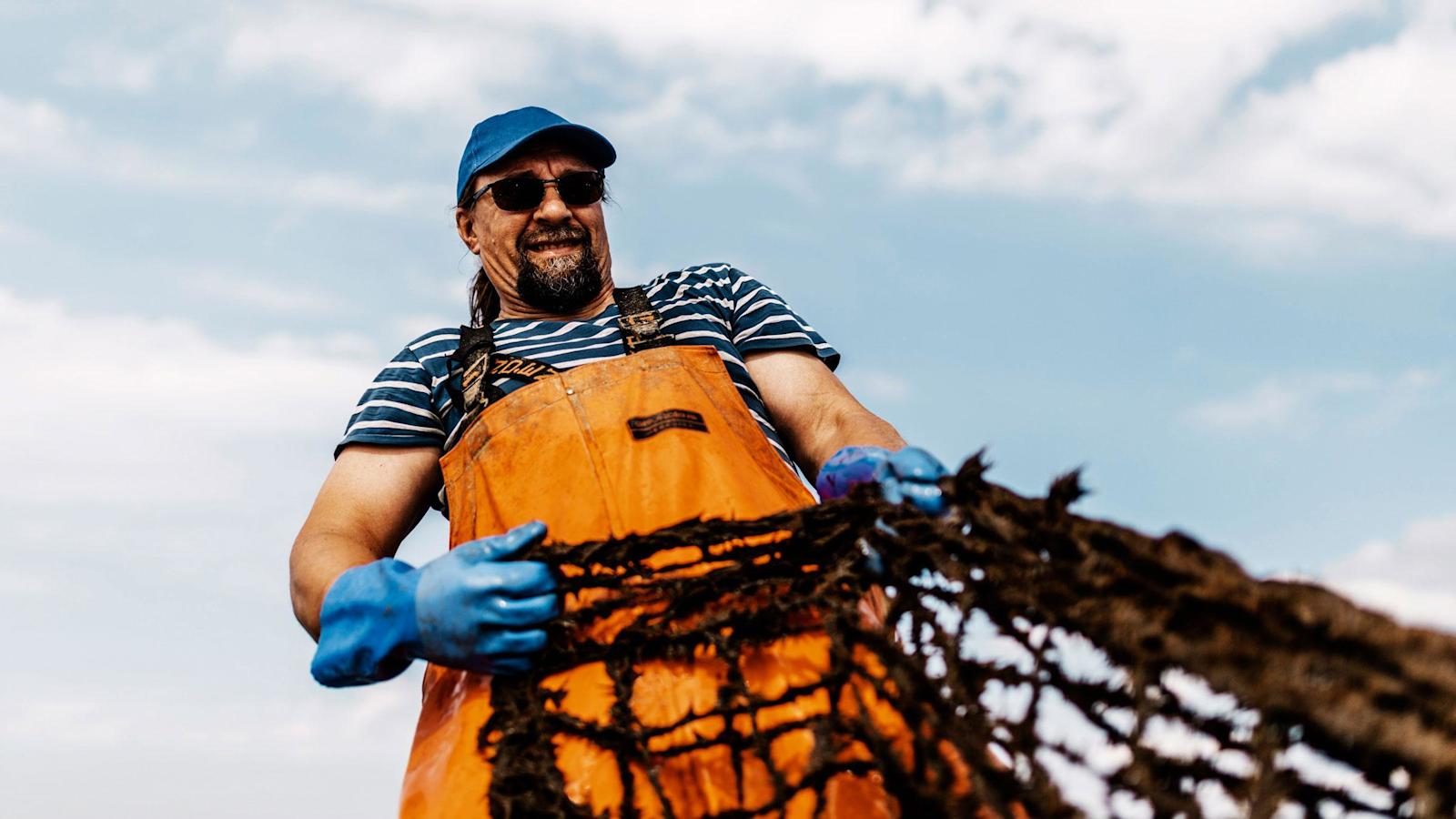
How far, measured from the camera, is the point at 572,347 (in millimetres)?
3691

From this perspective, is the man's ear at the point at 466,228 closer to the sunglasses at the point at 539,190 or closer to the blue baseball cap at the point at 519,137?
the blue baseball cap at the point at 519,137

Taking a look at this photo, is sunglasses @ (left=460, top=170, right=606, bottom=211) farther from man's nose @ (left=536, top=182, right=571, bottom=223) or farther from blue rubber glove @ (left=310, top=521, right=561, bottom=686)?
blue rubber glove @ (left=310, top=521, right=561, bottom=686)

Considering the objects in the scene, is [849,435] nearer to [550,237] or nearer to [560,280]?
[560,280]

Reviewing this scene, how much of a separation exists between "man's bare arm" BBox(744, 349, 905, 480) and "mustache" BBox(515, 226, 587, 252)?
27.7 inches

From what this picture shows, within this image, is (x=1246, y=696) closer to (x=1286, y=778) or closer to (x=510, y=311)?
(x=1286, y=778)

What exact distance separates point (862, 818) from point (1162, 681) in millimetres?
910

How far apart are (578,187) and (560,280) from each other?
1.18 ft

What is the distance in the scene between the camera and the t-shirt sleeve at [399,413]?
146 inches

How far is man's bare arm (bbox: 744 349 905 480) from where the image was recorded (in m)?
3.65

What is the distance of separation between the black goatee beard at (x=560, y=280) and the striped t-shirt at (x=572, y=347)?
0.35 feet

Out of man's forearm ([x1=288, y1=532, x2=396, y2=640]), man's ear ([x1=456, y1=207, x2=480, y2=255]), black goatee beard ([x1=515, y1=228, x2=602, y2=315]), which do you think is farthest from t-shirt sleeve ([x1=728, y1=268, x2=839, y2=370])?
man's forearm ([x1=288, y1=532, x2=396, y2=640])

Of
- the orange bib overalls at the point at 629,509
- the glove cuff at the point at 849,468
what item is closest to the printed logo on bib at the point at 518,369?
the orange bib overalls at the point at 629,509

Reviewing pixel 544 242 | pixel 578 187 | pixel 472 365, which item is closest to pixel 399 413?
pixel 472 365

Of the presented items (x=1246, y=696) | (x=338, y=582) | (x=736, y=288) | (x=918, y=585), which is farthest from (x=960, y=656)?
(x=736, y=288)
